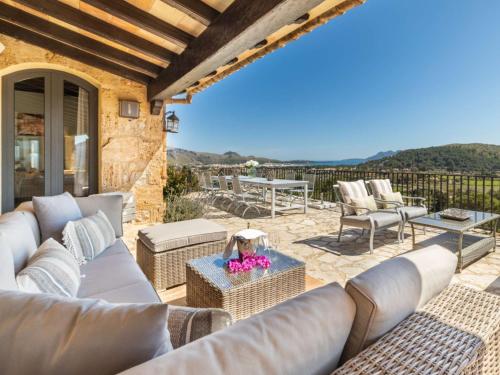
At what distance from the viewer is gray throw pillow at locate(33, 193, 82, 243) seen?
91.3 inches

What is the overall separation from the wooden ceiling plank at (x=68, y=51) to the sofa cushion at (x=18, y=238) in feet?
9.26

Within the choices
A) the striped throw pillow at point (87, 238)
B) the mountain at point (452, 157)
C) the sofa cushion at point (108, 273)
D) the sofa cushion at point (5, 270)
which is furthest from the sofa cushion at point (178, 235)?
the mountain at point (452, 157)

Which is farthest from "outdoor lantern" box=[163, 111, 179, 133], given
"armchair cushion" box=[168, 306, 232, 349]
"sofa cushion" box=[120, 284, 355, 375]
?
"sofa cushion" box=[120, 284, 355, 375]

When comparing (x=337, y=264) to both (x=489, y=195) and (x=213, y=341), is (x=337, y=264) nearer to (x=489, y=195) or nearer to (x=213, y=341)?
(x=213, y=341)

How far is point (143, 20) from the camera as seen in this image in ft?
8.97

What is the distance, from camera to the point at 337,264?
3.36 m

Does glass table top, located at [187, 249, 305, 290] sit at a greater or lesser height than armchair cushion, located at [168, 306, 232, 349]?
lesser

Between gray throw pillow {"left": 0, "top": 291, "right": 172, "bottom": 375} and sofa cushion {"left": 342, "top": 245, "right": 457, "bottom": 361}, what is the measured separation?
539 millimetres

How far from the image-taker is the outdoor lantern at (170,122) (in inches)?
191

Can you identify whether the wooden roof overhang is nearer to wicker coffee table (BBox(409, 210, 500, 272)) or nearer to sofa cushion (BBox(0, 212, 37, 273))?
sofa cushion (BBox(0, 212, 37, 273))

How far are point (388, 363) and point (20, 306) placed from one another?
37.1 inches

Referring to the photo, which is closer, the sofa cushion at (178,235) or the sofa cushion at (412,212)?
the sofa cushion at (178,235)

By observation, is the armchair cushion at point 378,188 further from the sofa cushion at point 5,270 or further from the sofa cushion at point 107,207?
the sofa cushion at point 5,270

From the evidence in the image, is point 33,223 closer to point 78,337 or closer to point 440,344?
point 78,337
